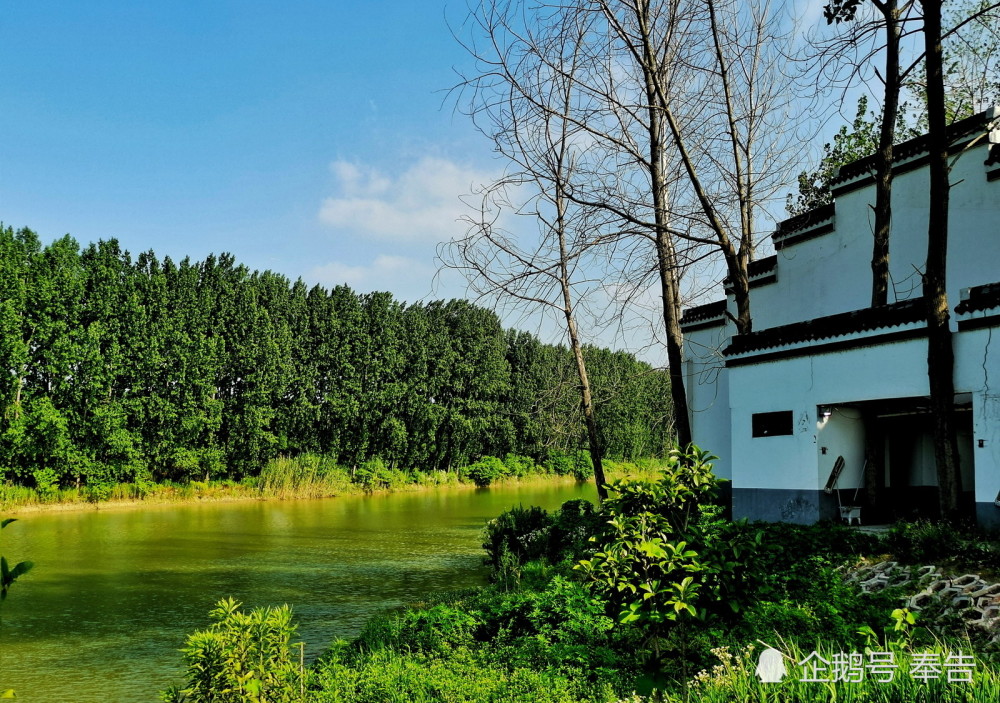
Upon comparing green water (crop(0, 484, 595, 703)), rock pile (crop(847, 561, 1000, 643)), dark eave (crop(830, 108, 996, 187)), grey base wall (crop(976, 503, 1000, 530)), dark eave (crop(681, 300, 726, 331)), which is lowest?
green water (crop(0, 484, 595, 703))

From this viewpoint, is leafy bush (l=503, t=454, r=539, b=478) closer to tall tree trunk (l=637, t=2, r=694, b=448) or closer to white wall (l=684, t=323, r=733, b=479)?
white wall (l=684, t=323, r=733, b=479)

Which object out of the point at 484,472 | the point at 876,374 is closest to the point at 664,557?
the point at 876,374

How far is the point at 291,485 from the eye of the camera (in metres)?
34.2

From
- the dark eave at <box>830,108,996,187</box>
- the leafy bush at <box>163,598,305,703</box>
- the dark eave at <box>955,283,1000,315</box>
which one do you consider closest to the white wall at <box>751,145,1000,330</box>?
the dark eave at <box>830,108,996,187</box>

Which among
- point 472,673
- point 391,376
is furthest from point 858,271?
point 391,376

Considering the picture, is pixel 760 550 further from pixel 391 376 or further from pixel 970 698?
pixel 391 376

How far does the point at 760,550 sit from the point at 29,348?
27.9 m

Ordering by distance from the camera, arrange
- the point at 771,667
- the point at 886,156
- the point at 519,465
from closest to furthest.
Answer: the point at 771,667 → the point at 886,156 → the point at 519,465

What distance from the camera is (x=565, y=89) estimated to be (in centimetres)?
1391

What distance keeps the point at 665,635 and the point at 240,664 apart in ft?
9.91

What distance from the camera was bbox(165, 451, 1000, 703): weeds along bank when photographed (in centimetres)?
449

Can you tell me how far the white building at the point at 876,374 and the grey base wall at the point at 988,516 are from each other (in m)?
0.02

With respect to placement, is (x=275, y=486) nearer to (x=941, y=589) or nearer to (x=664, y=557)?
(x=941, y=589)

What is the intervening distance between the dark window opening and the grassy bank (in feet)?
32.1
